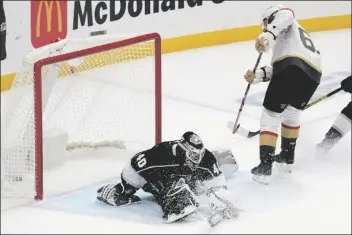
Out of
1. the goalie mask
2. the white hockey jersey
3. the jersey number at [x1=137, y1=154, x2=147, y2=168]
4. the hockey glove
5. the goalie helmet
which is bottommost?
the hockey glove

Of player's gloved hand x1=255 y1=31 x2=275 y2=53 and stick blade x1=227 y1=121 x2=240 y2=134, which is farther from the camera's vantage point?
stick blade x1=227 y1=121 x2=240 y2=134

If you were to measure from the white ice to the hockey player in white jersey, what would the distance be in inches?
7.4

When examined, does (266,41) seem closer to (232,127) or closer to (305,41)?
(305,41)

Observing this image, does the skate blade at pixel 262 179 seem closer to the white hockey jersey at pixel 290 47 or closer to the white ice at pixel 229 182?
the white ice at pixel 229 182

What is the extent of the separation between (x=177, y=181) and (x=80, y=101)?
716 millimetres

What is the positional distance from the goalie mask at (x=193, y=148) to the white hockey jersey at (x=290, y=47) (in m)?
0.54

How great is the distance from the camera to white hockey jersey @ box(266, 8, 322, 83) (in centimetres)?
349

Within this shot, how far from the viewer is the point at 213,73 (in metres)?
5.46

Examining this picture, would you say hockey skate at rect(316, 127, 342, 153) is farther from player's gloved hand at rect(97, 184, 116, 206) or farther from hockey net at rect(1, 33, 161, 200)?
player's gloved hand at rect(97, 184, 116, 206)

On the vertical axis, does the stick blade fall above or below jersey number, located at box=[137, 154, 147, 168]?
below

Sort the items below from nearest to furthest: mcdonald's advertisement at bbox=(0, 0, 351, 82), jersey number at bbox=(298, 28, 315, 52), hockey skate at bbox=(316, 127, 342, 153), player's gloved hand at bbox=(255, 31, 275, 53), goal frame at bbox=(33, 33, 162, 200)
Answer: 1. goal frame at bbox=(33, 33, 162, 200)
2. player's gloved hand at bbox=(255, 31, 275, 53)
3. jersey number at bbox=(298, 28, 315, 52)
4. hockey skate at bbox=(316, 127, 342, 153)
5. mcdonald's advertisement at bbox=(0, 0, 351, 82)

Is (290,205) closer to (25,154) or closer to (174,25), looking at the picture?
(25,154)

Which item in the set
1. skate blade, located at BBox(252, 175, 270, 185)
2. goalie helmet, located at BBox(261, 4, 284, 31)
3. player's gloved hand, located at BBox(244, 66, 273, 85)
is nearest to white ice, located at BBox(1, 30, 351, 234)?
skate blade, located at BBox(252, 175, 270, 185)

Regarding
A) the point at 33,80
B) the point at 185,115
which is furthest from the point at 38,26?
the point at 33,80
